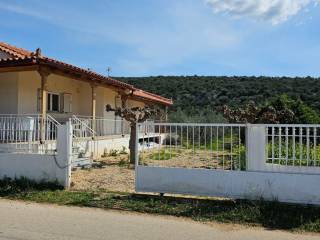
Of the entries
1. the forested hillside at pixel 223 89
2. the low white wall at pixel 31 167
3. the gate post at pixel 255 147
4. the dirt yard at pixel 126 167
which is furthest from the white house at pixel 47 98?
the forested hillside at pixel 223 89

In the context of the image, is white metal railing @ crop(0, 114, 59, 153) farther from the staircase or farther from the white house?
the staircase

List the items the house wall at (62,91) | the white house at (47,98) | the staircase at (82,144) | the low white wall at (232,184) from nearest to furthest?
the low white wall at (232,184) < the white house at (47,98) < the staircase at (82,144) < the house wall at (62,91)

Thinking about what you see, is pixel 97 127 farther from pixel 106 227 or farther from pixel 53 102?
pixel 106 227

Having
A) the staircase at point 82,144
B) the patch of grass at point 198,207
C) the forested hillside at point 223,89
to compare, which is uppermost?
the forested hillside at point 223,89

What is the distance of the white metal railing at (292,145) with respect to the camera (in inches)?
327

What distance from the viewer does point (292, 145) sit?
8.50m

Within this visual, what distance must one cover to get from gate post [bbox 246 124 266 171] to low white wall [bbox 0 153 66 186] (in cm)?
449

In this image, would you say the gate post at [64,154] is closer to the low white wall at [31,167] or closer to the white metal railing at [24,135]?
the low white wall at [31,167]

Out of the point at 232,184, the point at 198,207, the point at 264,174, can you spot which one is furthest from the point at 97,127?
the point at 264,174

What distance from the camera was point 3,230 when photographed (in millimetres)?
6578

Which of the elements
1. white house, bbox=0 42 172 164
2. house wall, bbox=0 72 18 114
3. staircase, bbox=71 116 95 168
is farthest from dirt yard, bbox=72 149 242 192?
house wall, bbox=0 72 18 114

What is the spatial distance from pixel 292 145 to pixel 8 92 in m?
10.6

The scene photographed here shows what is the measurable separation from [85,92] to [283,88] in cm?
3235

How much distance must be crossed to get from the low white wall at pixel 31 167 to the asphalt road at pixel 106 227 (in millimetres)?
2256
